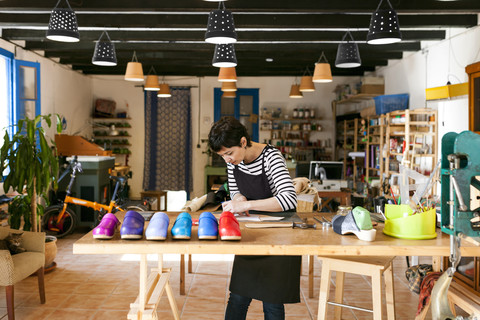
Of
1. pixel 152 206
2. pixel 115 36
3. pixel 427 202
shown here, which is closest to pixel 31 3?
pixel 115 36

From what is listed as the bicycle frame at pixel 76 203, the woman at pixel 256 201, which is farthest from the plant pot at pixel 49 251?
the woman at pixel 256 201

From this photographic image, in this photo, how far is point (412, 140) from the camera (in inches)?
312

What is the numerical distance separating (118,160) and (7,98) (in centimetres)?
511

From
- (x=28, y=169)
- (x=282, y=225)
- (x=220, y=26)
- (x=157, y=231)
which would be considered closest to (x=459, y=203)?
(x=282, y=225)

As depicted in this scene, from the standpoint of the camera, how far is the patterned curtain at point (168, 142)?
1248cm

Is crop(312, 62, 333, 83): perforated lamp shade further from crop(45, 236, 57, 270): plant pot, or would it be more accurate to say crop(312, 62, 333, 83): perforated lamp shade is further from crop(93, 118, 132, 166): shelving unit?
crop(93, 118, 132, 166): shelving unit

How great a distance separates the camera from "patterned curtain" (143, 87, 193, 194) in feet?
41.0

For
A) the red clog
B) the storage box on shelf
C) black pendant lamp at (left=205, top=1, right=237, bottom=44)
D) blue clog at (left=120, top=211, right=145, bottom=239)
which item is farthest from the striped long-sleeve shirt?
the storage box on shelf

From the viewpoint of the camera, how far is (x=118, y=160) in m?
12.6

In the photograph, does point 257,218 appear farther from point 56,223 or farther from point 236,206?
Answer: point 56,223

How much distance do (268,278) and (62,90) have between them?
8.87 m

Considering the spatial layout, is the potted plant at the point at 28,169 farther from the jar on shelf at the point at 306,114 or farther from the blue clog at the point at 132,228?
the jar on shelf at the point at 306,114

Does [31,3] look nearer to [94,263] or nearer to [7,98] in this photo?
[7,98]

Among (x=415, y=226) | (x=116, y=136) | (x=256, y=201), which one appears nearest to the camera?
(x=415, y=226)
